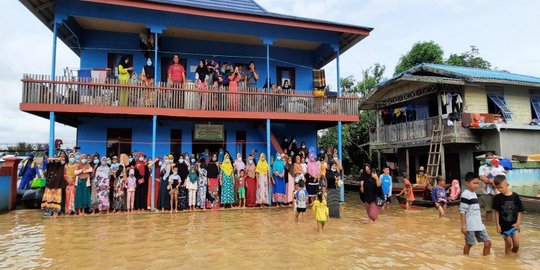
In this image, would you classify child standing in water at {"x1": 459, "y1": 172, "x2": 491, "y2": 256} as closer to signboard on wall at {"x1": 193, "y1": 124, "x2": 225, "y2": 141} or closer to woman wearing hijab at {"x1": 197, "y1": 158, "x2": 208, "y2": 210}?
woman wearing hijab at {"x1": 197, "y1": 158, "x2": 208, "y2": 210}

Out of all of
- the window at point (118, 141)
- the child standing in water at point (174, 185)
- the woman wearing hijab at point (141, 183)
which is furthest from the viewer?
the window at point (118, 141)

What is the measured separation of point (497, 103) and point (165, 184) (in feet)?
54.2

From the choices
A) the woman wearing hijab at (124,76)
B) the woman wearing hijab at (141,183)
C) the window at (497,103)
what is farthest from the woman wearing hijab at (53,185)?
the window at (497,103)

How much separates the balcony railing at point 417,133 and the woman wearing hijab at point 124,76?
46.5 ft

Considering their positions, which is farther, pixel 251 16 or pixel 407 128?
pixel 407 128

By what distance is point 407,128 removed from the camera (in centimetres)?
1939

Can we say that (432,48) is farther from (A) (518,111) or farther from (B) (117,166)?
(B) (117,166)

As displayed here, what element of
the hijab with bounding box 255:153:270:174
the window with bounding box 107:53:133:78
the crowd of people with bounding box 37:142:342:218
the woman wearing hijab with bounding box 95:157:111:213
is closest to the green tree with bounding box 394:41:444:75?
the crowd of people with bounding box 37:142:342:218

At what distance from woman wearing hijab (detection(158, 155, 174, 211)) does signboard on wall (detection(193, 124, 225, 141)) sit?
320 cm

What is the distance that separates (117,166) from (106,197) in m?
1.00

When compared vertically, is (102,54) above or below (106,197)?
above

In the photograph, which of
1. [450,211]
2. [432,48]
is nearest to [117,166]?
[450,211]

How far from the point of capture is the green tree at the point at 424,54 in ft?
82.4

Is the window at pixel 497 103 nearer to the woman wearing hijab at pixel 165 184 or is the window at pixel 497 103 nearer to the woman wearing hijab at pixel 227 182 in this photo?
the woman wearing hijab at pixel 227 182
